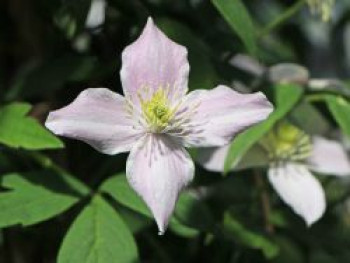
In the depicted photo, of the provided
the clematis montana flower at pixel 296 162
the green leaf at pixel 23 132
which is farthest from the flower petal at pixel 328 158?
the green leaf at pixel 23 132

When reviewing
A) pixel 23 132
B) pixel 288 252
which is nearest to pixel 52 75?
pixel 23 132

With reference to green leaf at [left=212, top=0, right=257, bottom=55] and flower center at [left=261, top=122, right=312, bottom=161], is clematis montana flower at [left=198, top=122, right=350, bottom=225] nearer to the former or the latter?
flower center at [left=261, top=122, right=312, bottom=161]

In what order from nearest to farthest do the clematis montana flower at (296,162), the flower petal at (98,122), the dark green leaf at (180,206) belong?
the flower petal at (98,122) < the dark green leaf at (180,206) < the clematis montana flower at (296,162)

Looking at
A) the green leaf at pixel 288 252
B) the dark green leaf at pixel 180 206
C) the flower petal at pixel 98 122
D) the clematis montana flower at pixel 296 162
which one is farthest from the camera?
the green leaf at pixel 288 252

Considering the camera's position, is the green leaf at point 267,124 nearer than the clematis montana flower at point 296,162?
Yes

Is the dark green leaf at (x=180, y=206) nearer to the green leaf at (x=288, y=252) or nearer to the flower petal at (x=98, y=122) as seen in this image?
the flower petal at (x=98, y=122)
